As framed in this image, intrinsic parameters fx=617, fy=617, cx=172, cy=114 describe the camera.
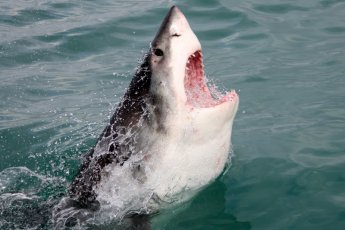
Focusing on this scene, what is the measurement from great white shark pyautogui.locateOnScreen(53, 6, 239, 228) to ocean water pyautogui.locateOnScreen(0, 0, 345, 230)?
0.84 ft

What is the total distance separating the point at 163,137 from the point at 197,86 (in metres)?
0.35

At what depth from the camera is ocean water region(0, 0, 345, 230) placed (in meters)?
4.04

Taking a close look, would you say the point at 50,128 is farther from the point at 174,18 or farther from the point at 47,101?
the point at 174,18

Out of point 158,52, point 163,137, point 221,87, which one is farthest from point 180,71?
point 221,87

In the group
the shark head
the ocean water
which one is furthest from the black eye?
the ocean water

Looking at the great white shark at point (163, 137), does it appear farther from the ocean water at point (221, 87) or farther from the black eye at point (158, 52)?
the ocean water at point (221, 87)

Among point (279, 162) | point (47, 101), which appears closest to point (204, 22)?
point (47, 101)

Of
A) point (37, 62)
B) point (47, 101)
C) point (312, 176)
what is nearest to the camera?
point (312, 176)

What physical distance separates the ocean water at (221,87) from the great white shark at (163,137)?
0.84ft

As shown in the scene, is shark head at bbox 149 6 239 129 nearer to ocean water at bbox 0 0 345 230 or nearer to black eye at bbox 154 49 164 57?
black eye at bbox 154 49 164 57

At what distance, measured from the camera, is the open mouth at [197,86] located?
3.51 m

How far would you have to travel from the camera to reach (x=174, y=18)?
3416 millimetres

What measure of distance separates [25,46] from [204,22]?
7.85 feet

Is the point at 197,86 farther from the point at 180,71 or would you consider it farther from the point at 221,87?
the point at 221,87
